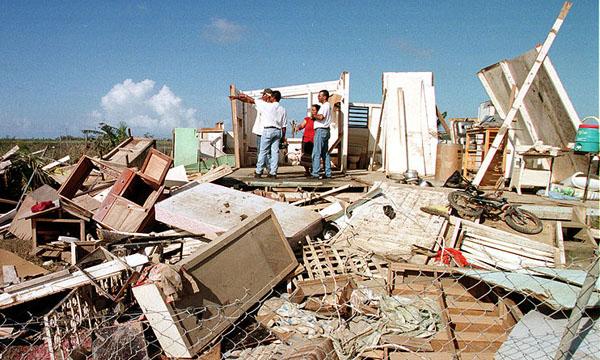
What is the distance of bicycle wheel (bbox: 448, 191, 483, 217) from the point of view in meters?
6.00

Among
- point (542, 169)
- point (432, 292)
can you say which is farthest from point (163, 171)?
point (542, 169)

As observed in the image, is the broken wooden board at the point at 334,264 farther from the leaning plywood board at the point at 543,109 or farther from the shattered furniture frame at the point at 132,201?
the leaning plywood board at the point at 543,109

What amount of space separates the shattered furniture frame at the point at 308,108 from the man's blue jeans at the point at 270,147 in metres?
1.98

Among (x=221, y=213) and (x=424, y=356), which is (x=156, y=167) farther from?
(x=424, y=356)

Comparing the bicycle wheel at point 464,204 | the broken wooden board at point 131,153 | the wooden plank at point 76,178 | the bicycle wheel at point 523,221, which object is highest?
the broken wooden board at point 131,153

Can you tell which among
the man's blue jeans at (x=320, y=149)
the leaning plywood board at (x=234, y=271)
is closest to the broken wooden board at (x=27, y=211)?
the leaning plywood board at (x=234, y=271)

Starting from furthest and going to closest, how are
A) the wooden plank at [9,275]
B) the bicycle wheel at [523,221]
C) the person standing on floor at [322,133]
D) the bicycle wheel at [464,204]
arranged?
the person standing on floor at [322,133] → the bicycle wheel at [464,204] → the bicycle wheel at [523,221] → the wooden plank at [9,275]

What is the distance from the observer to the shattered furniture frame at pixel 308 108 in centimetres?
995

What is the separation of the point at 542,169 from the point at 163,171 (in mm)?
6823

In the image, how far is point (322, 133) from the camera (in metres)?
8.34

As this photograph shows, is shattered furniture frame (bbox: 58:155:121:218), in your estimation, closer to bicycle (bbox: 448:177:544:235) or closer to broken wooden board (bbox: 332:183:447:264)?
broken wooden board (bbox: 332:183:447:264)

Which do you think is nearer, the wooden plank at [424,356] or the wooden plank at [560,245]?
the wooden plank at [424,356]

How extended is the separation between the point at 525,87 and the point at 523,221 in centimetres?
250

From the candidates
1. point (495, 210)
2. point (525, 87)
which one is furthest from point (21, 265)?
point (525, 87)
